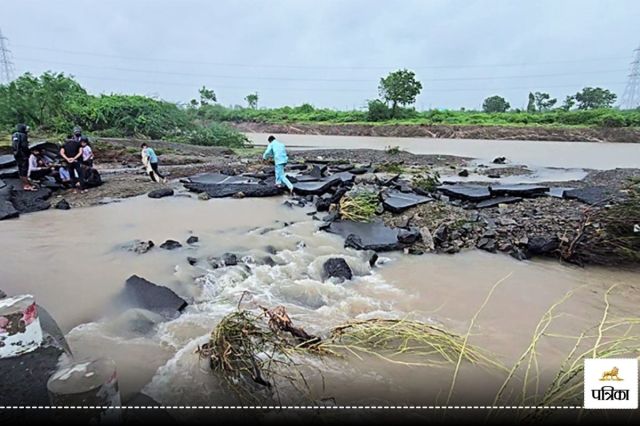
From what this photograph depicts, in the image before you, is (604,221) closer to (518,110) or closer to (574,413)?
(574,413)

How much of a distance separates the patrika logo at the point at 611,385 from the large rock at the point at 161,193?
30.2 ft

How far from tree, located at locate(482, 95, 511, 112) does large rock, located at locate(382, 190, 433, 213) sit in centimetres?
4988

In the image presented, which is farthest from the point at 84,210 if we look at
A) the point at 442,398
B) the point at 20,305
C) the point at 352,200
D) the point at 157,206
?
the point at 442,398

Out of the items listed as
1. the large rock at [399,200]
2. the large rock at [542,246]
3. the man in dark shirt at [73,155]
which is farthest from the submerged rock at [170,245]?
the large rock at [542,246]

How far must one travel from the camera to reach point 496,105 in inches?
2108

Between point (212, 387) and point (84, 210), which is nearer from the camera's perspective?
point (212, 387)

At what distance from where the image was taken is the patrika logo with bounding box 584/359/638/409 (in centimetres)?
208

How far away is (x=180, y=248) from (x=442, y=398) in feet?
15.0

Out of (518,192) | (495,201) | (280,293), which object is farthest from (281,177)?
(280,293)

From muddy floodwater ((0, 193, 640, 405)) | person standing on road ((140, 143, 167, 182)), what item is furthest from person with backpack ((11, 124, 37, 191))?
person standing on road ((140, 143, 167, 182))

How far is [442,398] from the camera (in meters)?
3.20

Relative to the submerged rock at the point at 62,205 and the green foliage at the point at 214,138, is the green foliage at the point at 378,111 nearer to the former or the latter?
the green foliage at the point at 214,138

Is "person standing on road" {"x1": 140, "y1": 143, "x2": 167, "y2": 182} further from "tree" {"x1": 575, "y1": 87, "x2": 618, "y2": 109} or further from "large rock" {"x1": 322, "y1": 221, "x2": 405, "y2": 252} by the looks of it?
"tree" {"x1": 575, "y1": 87, "x2": 618, "y2": 109}

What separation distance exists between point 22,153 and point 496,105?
54.2 m
